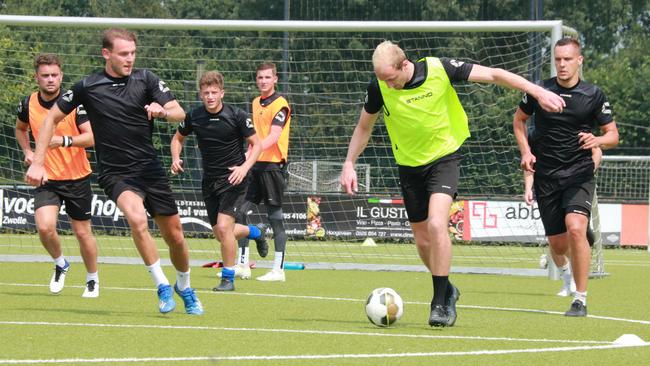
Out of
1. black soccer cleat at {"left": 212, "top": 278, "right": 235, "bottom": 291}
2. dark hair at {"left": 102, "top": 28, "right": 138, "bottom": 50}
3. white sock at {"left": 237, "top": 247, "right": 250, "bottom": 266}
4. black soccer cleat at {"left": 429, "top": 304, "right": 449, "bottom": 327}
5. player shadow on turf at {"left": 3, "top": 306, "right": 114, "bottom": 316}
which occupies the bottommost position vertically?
white sock at {"left": 237, "top": 247, "right": 250, "bottom": 266}

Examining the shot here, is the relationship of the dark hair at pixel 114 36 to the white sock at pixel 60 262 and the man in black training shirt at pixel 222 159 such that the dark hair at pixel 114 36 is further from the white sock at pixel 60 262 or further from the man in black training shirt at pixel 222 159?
the white sock at pixel 60 262

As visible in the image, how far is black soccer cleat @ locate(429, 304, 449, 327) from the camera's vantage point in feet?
27.6

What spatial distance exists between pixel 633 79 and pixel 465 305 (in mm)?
42012

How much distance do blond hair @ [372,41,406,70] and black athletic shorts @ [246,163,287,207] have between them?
547cm

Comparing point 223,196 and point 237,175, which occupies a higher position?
point 237,175

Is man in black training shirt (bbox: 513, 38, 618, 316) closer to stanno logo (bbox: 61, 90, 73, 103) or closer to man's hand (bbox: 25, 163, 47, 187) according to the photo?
stanno logo (bbox: 61, 90, 73, 103)

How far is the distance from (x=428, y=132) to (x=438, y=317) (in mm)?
1353

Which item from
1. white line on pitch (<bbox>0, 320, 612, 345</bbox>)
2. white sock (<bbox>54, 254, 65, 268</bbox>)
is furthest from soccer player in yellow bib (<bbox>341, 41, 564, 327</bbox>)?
white sock (<bbox>54, 254, 65, 268</bbox>)

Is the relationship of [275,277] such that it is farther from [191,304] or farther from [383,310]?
[383,310]

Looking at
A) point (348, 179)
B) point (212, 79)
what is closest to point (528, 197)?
point (212, 79)

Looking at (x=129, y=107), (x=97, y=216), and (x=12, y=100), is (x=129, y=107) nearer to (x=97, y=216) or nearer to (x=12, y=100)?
(x=12, y=100)

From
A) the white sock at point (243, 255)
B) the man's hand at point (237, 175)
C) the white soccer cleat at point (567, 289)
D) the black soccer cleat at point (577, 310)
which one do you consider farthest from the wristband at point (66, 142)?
the white soccer cleat at point (567, 289)

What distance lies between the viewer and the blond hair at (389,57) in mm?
8547

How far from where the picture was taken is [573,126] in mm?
10133
